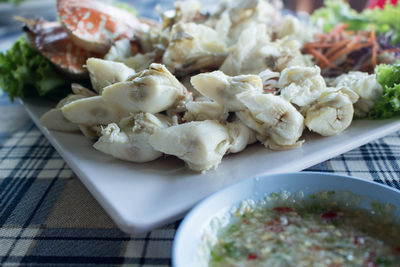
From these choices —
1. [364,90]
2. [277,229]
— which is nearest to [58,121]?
[277,229]

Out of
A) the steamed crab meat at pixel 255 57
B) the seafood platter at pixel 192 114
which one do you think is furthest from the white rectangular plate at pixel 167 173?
the steamed crab meat at pixel 255 57

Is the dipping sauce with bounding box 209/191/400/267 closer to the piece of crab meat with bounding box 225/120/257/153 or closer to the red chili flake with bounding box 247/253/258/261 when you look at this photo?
the red chili flake with bounding box 247/253/258/261

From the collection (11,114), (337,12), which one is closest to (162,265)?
(11,114)

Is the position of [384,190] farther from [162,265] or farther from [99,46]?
[99,46]

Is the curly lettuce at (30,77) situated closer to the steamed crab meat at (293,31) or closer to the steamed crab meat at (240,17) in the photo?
the steamed crab meat at (240,17)

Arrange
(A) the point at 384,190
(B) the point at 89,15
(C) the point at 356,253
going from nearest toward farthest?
(C) the point at 356,253, (A) the point at 384,190, (B) the point at 89,15

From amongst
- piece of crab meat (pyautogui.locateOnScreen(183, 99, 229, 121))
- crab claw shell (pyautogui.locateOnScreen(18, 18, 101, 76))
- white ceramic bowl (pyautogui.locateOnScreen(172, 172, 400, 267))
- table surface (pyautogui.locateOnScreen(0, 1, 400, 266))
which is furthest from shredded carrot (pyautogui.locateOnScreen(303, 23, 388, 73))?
crab claw shell (pyautogui.locateOnScreen(18, 18, 101, 76))
